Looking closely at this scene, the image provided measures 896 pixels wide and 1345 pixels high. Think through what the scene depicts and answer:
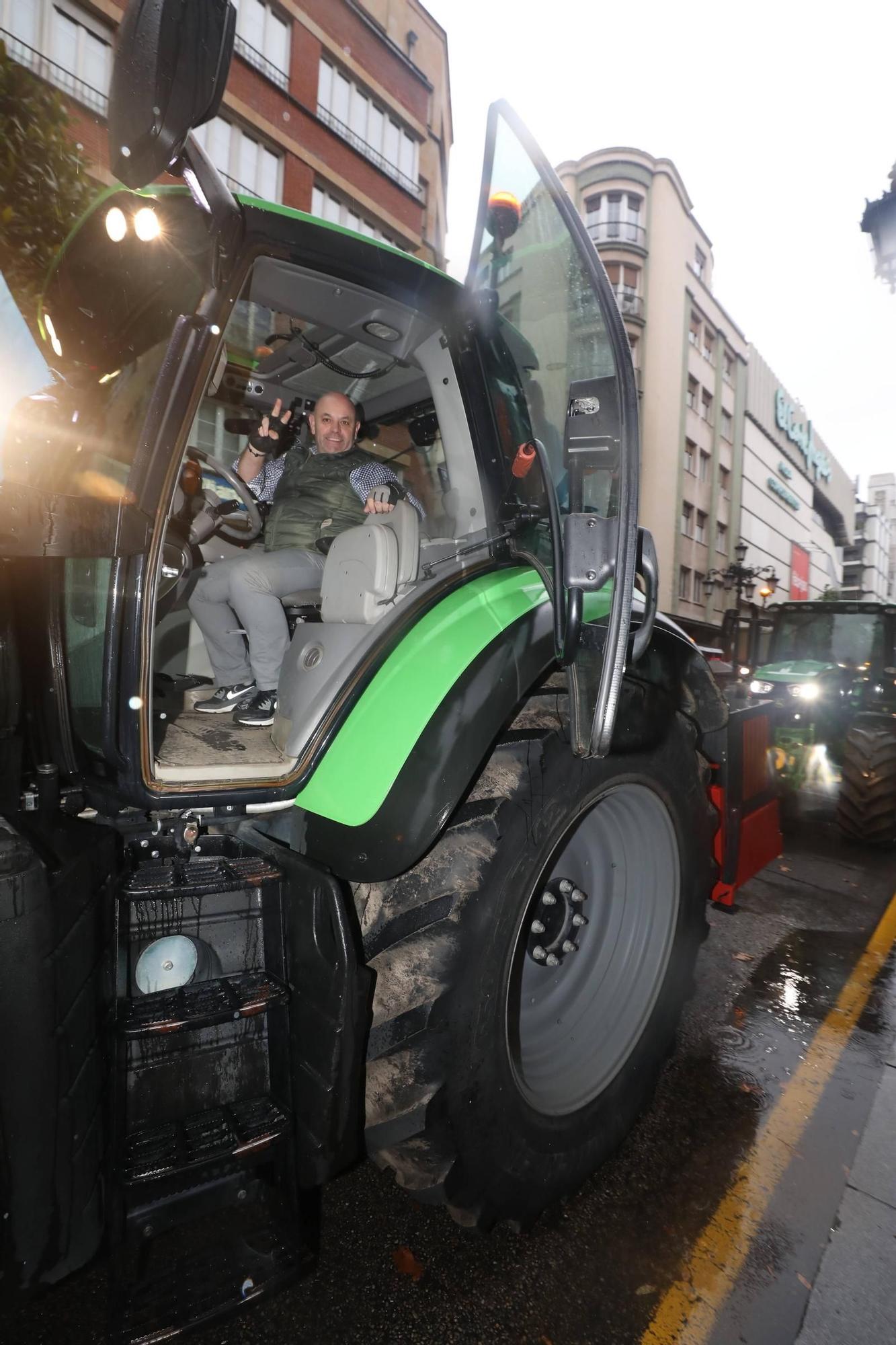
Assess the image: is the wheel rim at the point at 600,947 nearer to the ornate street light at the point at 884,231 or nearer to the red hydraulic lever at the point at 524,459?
the red hydraulic lever at the point at 524,459

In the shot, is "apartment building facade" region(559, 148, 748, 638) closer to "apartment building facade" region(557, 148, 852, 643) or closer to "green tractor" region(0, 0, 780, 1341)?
"apartment building facade" region(557, 148, 852, 643)

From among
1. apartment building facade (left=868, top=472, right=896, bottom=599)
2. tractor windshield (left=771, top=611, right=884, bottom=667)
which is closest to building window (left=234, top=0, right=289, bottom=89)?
tractor windshield (left=771, top=611, right=884, bottom=667)

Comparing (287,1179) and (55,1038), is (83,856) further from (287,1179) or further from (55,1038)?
(287,1179)

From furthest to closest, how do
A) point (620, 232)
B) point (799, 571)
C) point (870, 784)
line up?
point (799, 571)
point (620, 232)
point (870, 784)

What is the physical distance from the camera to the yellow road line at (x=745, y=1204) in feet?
5.75

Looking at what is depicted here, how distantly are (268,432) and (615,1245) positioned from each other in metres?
2.88

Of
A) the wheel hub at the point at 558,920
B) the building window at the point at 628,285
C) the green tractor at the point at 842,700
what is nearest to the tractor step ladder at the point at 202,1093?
the wheel hub at the point at 558,920

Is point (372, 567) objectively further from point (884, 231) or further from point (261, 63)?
point (261, 63)

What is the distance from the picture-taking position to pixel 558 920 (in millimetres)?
2277

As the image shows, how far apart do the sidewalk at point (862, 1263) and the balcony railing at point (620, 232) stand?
114 feet

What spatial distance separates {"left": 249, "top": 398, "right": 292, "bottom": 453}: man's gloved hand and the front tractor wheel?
1650 millimetres

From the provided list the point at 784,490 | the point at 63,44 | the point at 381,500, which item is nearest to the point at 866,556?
the point at 784,490

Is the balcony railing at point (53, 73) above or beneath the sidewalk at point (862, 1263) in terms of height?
above

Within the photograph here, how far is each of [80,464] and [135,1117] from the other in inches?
60.7
